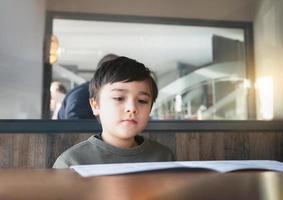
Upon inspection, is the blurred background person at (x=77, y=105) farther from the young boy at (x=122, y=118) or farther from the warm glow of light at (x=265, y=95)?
the warm glow of light at (x=265, y=95)

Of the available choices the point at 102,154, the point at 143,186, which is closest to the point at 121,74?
the point at 102,154

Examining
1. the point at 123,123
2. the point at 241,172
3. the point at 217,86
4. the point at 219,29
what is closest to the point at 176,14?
the point at 219,29

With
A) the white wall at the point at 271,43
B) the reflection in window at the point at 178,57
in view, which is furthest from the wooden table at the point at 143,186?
the reflection in window at the point at 178,57

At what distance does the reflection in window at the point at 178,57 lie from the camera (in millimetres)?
2555

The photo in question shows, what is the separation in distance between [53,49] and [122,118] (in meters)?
1.41

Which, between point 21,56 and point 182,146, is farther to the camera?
point 21,56

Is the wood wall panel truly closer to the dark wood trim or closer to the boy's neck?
the dark wood trim

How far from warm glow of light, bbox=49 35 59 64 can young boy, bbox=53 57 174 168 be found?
1212 millimetres

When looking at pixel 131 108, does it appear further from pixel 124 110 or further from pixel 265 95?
pixel 265 95

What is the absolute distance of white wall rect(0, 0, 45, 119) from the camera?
192cm

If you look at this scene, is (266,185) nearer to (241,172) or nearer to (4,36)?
(241,172)

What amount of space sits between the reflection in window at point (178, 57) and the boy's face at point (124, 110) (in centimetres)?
134

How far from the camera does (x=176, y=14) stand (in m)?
2.59

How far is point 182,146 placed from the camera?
5.74ft
